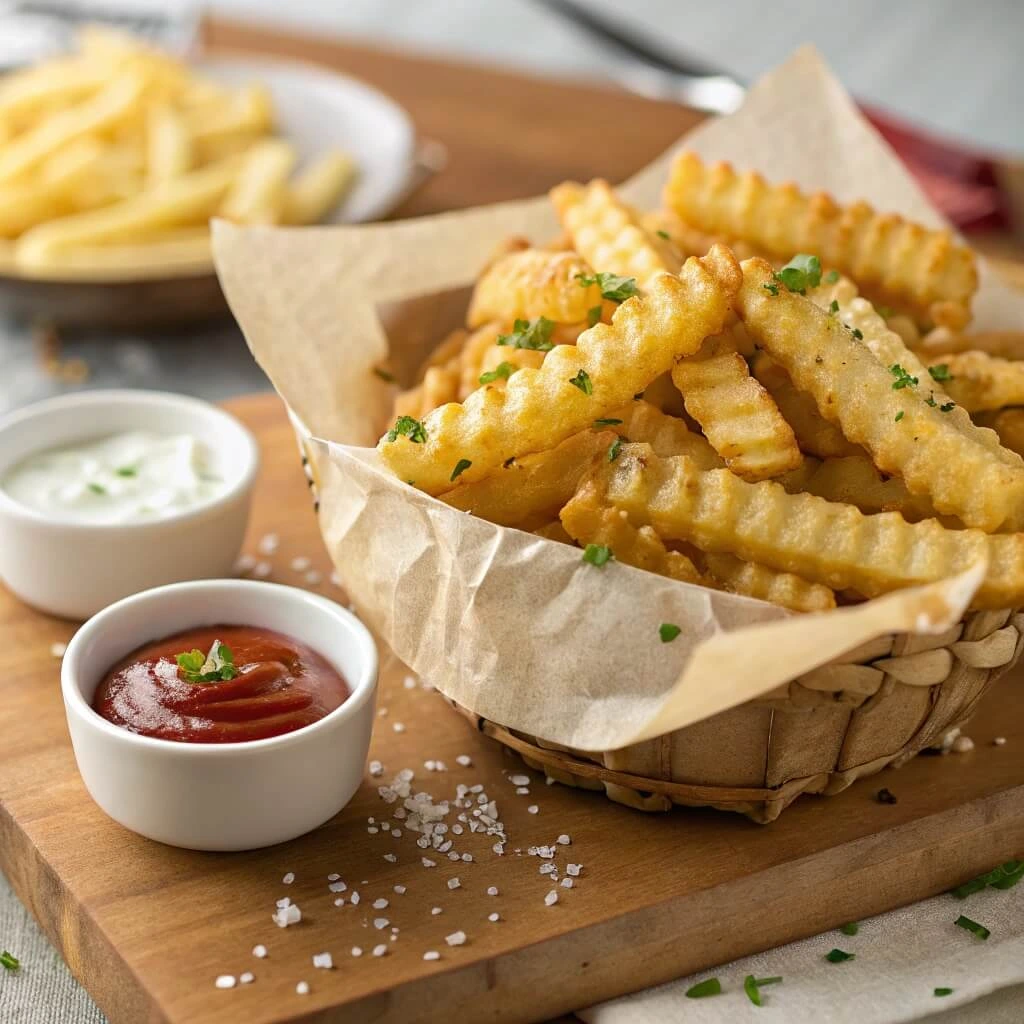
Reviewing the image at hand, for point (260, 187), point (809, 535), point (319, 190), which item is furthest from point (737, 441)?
point (319, 190)

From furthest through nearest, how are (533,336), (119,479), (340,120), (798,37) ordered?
(798,37)
(340,120)
(119,479)
(533,336)

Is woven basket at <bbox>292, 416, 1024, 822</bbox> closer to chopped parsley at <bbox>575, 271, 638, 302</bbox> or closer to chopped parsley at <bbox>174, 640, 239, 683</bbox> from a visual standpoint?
chopped parsley at <bbox>174, 640, 239, 683</bbox>

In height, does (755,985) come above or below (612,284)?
below

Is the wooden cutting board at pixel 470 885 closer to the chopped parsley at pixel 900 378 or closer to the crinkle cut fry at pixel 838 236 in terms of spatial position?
the chopped parsley at pixel 900 378

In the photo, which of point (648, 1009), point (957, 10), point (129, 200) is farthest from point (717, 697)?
point (957, 10)

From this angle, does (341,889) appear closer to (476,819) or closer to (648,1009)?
(476,819)

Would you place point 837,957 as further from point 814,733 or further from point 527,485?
point 527,485
